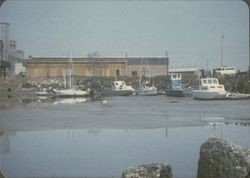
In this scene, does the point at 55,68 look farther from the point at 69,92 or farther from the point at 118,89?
the point at 69,92

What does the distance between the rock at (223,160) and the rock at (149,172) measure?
A: 450 mm

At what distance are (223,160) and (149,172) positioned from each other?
2.72 feet

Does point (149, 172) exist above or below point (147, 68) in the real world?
below

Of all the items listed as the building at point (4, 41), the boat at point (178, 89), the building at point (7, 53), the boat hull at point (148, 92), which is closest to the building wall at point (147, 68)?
the building at point (7, 53)

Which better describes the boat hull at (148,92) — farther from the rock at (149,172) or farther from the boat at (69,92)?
the rock at (149,172)

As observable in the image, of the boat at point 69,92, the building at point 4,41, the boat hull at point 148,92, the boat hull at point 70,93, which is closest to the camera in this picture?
the building at point 4,41

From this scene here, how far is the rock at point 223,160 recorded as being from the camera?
458 centimetres

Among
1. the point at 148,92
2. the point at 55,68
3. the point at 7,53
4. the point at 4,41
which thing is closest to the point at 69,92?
the point at 148,92

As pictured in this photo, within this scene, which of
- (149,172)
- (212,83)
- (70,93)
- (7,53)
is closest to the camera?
(149,172)

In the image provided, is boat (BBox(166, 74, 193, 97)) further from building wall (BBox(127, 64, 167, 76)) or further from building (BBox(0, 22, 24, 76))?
building (BBox(0, 22, 24, 76))

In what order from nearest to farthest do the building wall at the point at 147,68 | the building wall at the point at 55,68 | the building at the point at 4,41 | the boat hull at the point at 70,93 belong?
1. the building at the point at 4,41
2. the building wall at the point at 55,68
3. the building wall at the point at 147,68
4. the boat hull at the point at 70,93

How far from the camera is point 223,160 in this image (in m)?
4.72

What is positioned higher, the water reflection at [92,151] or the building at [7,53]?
the building at [7,53]

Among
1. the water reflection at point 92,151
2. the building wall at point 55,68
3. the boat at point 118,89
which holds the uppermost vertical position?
the building wall at point 55,68
